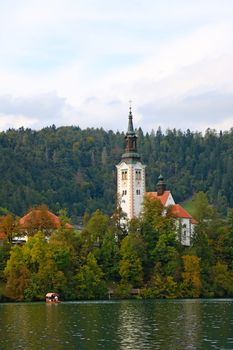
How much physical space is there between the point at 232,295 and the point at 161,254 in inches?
490

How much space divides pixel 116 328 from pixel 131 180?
275ft

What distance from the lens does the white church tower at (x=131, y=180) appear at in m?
144

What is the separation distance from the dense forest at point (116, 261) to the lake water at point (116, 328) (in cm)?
2195

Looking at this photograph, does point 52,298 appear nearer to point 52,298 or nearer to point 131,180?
point 52,298

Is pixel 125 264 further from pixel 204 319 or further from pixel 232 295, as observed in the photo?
pixel 204 319

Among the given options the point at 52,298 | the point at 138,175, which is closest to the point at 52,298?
the point at 52,298

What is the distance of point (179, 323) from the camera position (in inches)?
2589

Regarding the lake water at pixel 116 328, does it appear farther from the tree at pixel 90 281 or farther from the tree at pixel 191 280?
Result: the tree at pixel 191 280

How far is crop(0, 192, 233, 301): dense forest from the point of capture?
108375 mm

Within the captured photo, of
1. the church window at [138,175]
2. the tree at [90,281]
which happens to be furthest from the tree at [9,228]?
the church window at [138,175]

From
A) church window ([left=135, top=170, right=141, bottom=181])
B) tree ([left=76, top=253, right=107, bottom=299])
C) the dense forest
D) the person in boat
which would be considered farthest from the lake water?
church window ([left=135, top=170, right=141, bottom=181])

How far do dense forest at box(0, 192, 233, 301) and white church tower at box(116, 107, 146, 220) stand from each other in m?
15.1

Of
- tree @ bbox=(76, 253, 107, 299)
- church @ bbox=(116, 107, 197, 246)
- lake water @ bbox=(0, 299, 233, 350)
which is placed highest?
church @ bbox=(116, 107, 197, 246)

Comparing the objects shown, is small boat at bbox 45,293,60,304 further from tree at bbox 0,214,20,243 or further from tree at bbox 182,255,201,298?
tree at bbox 182,255,201,298
